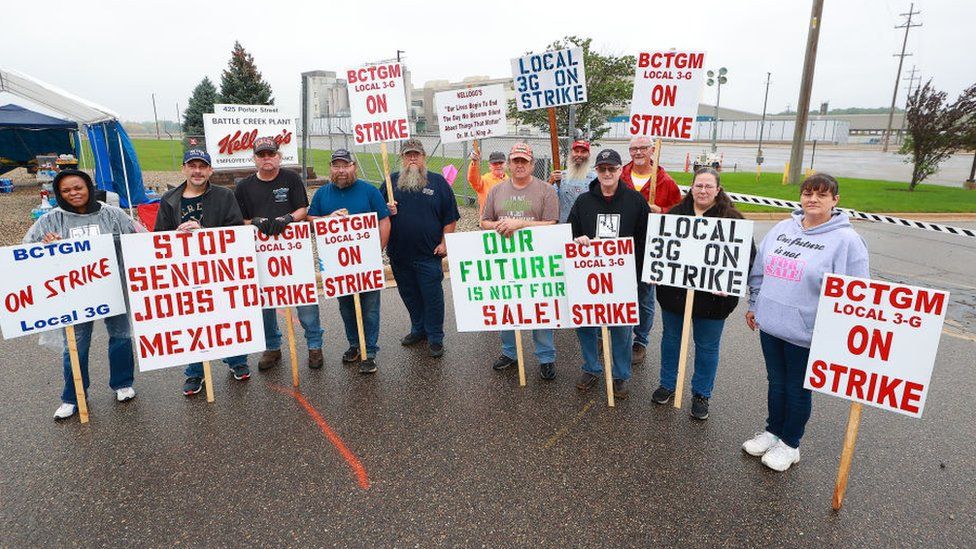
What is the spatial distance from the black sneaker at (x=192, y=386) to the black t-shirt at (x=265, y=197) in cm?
153

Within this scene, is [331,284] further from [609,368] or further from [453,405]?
[609,368]

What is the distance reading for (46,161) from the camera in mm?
19453

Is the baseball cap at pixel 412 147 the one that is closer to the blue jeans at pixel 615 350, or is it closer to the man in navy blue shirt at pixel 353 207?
the man in navy blue shirt at pixel 353 207

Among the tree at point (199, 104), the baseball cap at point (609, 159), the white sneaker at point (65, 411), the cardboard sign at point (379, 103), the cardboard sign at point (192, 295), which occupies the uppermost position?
the tree at point (199, 104)

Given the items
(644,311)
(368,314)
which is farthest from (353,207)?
(644,311)

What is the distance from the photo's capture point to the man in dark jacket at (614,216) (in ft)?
14.5

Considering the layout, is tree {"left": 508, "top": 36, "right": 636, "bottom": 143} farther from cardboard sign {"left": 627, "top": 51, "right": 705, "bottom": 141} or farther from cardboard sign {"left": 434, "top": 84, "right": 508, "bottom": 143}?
cardboard sign {"left": 627, "top": 51, "right": 705, "bottom": 141}

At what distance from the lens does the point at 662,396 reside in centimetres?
455

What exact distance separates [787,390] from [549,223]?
2310 millimetres

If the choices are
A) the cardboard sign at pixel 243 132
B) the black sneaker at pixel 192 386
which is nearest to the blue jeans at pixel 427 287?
the black sneaker at pixel 192 386

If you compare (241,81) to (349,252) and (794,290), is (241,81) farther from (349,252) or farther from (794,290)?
(794,290)

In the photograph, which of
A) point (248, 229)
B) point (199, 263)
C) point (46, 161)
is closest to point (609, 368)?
point (248, 229)

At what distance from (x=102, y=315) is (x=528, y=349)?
12.6 ft

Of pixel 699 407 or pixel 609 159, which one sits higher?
pixel 609 159
